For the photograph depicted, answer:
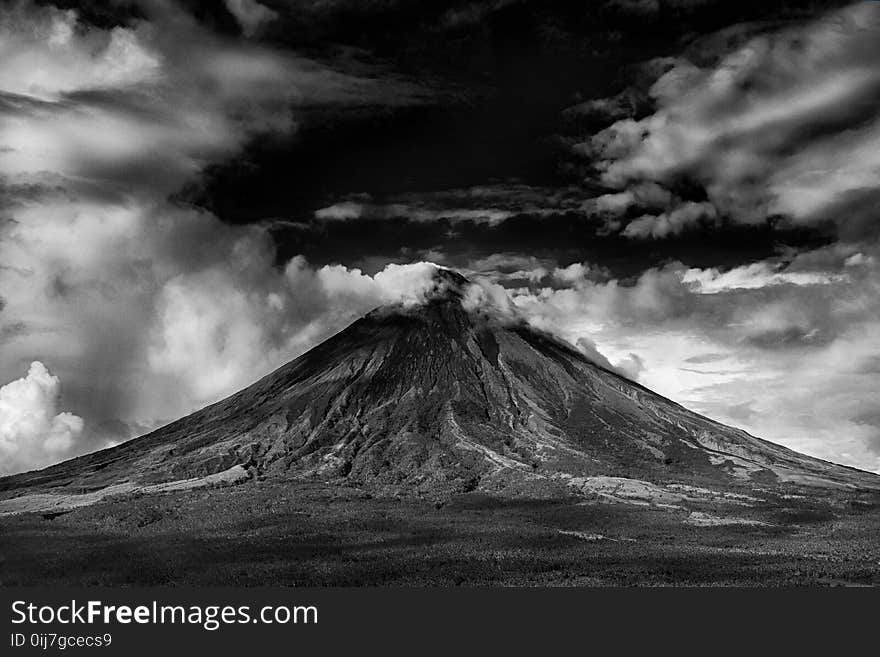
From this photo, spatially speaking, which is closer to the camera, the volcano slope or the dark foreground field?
the dark foreground field

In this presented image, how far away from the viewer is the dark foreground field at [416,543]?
7081cm

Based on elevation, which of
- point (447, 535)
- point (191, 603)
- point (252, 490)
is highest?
point (252, 490)

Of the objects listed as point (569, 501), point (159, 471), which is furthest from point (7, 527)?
point (569, 501)

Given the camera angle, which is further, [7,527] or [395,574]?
[7,527]

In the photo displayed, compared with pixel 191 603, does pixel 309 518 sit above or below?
above

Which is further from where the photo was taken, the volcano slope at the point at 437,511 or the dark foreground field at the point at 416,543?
the volcano slope at the point at 437,511

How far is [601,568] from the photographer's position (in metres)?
74.4

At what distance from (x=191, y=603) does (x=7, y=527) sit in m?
98.2

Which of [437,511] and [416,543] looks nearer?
[416,543]

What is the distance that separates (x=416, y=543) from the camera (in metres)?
94.7

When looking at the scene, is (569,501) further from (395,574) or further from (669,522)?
(395,574)

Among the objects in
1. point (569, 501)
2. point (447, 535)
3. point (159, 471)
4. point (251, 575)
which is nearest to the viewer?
point (251, 575)

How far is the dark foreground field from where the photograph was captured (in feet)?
232

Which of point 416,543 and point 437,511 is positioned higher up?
point 437,511
